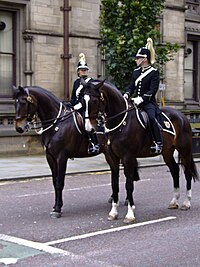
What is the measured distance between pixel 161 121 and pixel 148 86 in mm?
782

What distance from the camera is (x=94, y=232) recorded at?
7973mm

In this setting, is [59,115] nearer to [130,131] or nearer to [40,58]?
[130,131]

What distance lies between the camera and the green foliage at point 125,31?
690 inches

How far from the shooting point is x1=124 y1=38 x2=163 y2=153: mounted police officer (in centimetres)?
921

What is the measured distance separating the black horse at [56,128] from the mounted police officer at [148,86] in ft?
3.15

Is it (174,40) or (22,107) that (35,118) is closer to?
(22,107)

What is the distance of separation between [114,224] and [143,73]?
2.76 metres

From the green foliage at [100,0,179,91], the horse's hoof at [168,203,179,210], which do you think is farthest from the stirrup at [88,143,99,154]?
the green foliage at [100,0,179,91]

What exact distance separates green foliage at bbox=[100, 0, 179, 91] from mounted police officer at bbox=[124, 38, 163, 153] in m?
8.21

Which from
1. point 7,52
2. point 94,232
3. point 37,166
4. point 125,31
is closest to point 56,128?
point 94,232

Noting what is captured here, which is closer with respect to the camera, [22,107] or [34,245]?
[34,245]

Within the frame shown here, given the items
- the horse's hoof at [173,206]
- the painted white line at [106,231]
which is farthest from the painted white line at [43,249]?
the horse's hoof at [173,206]

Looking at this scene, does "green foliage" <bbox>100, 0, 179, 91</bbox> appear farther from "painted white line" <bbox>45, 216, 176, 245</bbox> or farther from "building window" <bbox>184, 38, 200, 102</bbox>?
"painted white line" <bbox>45, 216, 176, 245</bbox>

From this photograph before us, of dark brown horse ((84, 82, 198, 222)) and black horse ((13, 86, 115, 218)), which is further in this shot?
black horse ((13, 86, 115, 218))
